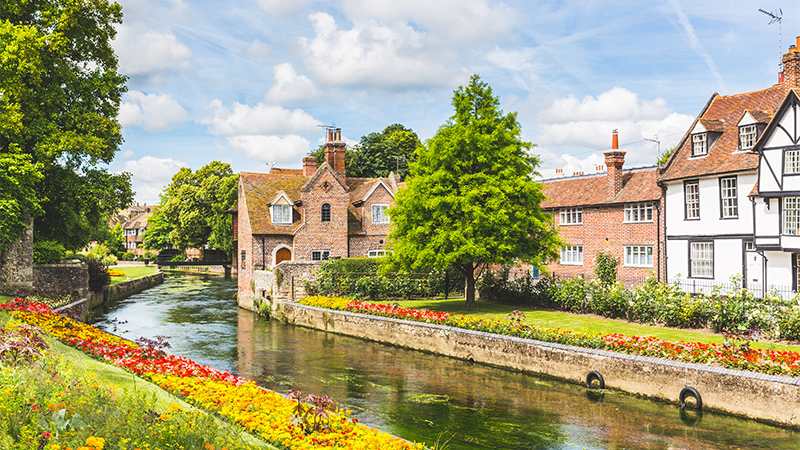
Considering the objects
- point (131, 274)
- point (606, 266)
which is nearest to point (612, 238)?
point (606, 266)

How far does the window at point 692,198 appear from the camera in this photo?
107 feet

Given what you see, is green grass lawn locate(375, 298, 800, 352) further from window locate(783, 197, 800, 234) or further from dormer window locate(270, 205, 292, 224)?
dormer window locate(270, 205, 292, 224)

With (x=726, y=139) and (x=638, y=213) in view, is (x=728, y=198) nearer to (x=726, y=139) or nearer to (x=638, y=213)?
(x=726, y=139)

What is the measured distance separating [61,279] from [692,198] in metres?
35.0

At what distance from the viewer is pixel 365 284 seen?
114 ft

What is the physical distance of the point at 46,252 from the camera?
102 ft

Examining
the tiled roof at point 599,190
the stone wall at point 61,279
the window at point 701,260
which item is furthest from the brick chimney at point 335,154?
the window at point 701,260

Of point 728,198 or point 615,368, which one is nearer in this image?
point 615,368

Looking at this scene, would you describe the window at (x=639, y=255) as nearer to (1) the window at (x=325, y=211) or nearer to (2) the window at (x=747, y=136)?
(2) the window at (x=747, y=136)

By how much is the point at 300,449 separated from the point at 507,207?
65.1 ft

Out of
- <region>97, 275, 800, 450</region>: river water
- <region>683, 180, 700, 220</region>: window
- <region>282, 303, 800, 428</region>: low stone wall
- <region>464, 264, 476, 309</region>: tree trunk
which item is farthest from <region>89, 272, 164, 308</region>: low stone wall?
<region>683, 180, 700, 220</region>: window

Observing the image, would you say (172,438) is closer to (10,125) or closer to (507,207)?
(507,207)

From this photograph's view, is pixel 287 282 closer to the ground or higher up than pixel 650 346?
higher up

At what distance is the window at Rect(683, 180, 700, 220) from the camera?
32.7 metres
